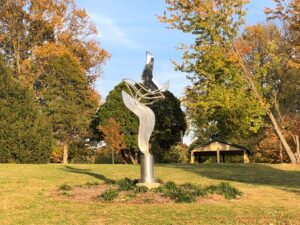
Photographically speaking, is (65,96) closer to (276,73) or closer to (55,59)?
(55,59)

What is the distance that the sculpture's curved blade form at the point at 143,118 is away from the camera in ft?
44.5

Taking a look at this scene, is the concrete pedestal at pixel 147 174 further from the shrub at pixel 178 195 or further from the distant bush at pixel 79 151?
the distant bush at pixel 79 151

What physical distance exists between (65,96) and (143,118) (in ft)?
85.0

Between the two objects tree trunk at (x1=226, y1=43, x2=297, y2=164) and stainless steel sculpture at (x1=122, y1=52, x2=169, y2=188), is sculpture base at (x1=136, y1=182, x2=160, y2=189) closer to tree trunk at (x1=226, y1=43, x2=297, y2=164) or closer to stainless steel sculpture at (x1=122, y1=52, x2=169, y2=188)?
stainless steel sculpture at (x1=122, y1=52, x2=169, y2=188)

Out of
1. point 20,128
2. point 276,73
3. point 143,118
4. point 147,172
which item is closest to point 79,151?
point 20,128

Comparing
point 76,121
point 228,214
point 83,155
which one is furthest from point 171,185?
point 83,155

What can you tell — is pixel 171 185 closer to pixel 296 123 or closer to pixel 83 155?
pixel 296 123

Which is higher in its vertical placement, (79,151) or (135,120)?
(135,120)

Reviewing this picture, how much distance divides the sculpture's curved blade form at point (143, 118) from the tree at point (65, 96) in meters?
23.9

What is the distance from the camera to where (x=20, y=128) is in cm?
2305

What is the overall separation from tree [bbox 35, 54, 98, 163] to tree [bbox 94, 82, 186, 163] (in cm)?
184

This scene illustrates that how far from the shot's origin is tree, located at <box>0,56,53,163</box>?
2280cm

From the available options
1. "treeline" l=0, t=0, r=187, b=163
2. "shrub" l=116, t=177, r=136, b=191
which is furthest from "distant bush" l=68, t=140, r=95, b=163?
"shrub" l=116, t=177, r=136, b=191

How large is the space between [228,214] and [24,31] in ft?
106
